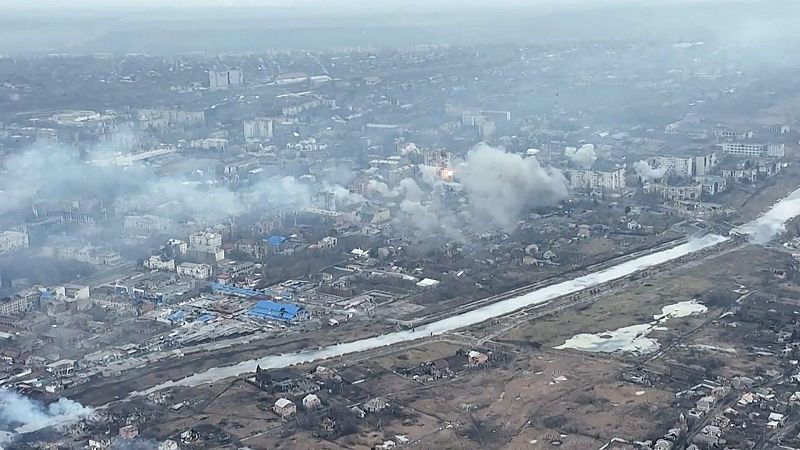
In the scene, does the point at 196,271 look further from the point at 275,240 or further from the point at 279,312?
the point at 279,312

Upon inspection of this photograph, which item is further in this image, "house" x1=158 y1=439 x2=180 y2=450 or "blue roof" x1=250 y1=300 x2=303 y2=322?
"blue roof" x1=250 y1=300 x2=303 y2=322

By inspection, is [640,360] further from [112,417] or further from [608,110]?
[608,110]

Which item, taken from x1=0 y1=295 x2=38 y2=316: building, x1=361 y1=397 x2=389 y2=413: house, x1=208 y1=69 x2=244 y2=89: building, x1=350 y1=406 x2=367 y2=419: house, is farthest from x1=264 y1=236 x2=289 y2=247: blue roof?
x1=208 y1=69 x2=244 y2=89: building

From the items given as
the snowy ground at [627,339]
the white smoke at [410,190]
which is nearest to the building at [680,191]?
the white smoke at [410,190]

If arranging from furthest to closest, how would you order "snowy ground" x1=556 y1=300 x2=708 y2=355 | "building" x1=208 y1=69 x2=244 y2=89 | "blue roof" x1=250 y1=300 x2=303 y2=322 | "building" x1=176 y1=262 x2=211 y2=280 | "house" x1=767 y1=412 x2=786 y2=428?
"building" x1=208 y1=69 x2=244 y2=89 < "building" x1=176 y1=262 x2=211 y2=280 < "blue roof" x1=250 y1=300 x2=303 y2=322 < "snowy ground" x1=556 y1=300 x2=708 y2=355 < "house" x1=767 y1=412 x2=786 y2=428

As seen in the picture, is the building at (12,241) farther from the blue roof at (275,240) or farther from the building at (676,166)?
the building at (676,166)

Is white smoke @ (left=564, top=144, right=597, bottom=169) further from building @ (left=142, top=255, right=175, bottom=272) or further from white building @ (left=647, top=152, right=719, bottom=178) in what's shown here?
building @ (left=142, top=255, right=175, bottom=272)
